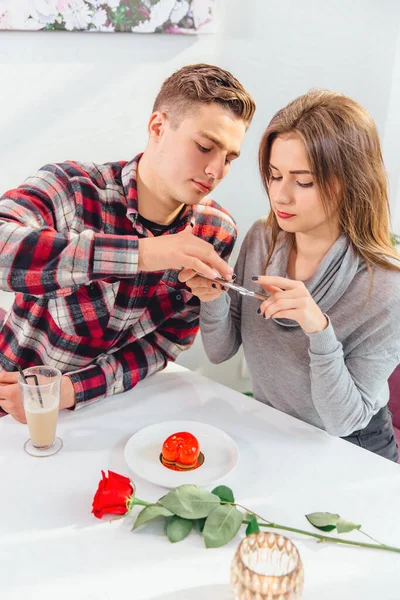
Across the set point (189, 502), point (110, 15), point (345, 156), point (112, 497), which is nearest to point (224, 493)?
point (189, 502)

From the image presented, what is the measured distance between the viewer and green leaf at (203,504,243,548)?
0.97m

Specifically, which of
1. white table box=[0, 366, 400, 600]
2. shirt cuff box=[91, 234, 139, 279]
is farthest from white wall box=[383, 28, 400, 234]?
shirt cuff box=[91, 234, 139, 279]

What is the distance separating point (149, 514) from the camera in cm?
98

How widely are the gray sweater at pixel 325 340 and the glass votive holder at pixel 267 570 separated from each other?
498 mm

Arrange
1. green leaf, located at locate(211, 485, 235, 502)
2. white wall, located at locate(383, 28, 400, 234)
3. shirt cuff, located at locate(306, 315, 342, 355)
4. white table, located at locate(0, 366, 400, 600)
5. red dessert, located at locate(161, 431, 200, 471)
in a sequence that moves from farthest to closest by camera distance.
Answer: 1. white wall, located at locate(383, 28, 400, 234)
2. shirt cuff, located at locate(306, 315, 342, 355)
3. red dessert, located at locate(161, 431, 200, 471)
4. green leaf, located at locate(211, 485, 235, 502)
5. white table, located at locate(0, 366, 400, 600)

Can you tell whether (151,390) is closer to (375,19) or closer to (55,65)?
(55,65)

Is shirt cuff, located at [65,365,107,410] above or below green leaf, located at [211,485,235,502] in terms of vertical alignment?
below

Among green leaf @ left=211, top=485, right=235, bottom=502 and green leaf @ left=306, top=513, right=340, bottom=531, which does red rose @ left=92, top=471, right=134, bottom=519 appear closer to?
green leaf @ left=211, top=485, right=235, bottom=502

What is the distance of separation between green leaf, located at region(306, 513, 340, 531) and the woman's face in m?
0.62

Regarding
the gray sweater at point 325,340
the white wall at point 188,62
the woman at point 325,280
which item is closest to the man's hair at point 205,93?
the woman at point 325,280

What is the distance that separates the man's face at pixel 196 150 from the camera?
56.5 inches

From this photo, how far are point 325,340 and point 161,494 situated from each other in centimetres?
44

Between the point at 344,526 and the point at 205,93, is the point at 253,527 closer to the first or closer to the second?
the point at 344,526

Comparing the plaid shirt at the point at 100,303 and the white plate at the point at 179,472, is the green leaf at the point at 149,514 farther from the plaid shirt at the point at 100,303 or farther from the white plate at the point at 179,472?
the plaid shirt at the point at 100,303
